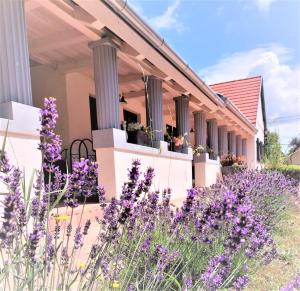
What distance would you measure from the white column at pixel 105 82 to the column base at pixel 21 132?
1804 mm

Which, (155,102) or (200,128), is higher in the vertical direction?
(155,102)

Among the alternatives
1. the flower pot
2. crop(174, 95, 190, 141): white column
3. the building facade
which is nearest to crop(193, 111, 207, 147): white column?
the building facade

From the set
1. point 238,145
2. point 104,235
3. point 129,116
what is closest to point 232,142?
point 238,145

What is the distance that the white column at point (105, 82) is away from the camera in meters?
5.37

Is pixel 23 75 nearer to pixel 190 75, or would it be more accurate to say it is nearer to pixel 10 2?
pixel 10 2

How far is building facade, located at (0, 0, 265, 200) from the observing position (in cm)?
349

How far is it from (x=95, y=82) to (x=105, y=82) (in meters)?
0.20

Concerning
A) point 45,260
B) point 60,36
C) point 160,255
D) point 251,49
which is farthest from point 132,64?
point 45,260

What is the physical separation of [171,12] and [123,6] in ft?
4.05

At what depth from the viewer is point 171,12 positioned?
539 cm

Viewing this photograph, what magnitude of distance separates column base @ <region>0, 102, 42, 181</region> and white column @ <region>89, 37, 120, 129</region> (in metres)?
1.80

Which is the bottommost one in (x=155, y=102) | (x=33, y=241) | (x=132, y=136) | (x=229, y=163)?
(x=229, y=163)

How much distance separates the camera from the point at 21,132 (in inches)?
135

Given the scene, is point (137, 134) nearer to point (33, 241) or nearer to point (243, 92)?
point (33, 241)
